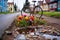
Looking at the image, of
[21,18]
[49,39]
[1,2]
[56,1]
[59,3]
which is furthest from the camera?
[1,2]

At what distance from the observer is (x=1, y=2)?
67375mm

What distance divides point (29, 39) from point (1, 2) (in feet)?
209

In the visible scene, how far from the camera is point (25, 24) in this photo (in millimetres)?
7301

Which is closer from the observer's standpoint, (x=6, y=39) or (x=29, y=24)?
(x=6, y=39)

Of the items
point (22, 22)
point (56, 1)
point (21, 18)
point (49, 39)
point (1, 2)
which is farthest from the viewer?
point (1, 2)

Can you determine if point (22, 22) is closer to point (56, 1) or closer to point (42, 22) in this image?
point (42, 22)

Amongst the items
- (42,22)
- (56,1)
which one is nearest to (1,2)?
(56,1)

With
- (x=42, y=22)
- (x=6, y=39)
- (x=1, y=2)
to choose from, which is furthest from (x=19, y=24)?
(x=1, y=2)

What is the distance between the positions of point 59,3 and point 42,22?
41085mm

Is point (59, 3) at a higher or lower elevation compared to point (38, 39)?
lower

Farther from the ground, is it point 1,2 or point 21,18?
point 21,18

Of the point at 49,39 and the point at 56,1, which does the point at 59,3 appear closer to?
the point at 56,1

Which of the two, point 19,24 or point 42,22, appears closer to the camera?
point 19,24

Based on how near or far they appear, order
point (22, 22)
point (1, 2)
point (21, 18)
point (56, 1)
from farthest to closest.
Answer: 1. point (1, 2)
2. point (56, 1)
3. point (21, 18)
4. point (22, 22)
